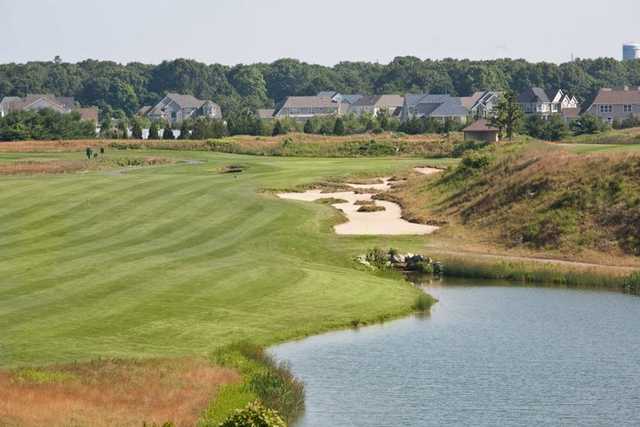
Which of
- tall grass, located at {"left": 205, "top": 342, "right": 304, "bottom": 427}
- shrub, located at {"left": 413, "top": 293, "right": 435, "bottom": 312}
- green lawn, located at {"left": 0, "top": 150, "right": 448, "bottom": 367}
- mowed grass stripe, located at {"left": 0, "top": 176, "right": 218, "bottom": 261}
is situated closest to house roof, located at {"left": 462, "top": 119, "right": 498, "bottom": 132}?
green lawn, located at {"left": 0, "top": 150, "right": 448, "bottom": 367}

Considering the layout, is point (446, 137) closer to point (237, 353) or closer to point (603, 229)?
point (603, 229)

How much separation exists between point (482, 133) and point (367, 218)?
6191cm

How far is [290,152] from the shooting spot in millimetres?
145375

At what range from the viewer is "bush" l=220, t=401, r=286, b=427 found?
28.0 meters

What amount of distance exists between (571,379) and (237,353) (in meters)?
11.3

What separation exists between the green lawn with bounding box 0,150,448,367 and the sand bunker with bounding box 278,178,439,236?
188 centimetres

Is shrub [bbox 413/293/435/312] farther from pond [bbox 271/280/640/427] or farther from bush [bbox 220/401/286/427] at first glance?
bush [bbox 220/401/286/427]

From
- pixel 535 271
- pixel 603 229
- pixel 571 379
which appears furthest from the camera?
pixel 603 229

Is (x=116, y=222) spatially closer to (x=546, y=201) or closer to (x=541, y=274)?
(x=541, y=274)

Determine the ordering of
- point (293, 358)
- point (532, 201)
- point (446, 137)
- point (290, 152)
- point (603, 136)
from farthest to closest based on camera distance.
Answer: point (446, 137), point (290, 152), point (603, 136), point (532, 201), point (293, 358)

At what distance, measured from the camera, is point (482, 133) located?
14162 cm

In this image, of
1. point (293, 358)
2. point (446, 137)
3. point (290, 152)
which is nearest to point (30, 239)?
point (293, 358)

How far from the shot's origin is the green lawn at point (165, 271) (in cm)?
4212

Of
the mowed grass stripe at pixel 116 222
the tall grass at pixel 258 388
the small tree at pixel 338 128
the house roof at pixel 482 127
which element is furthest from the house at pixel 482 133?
the tall grass at pixel 258 388
